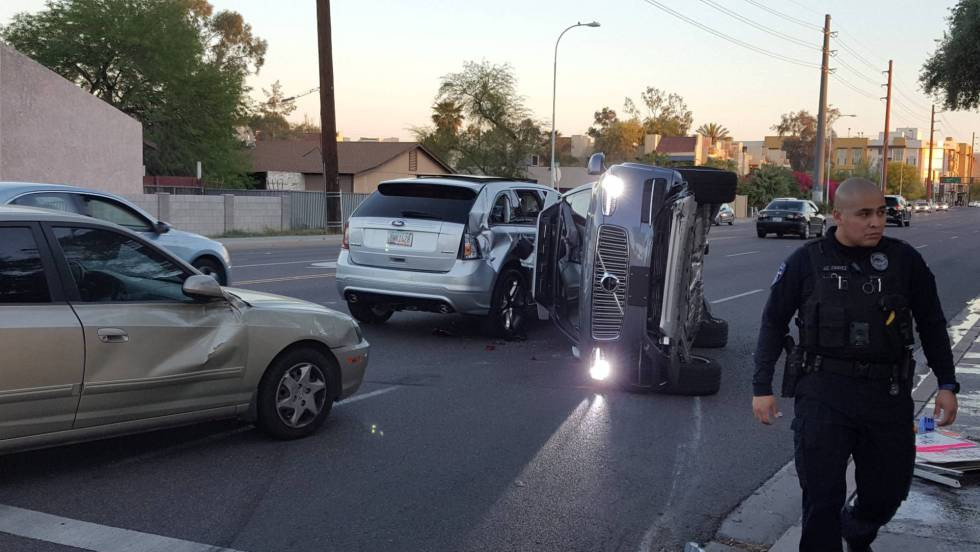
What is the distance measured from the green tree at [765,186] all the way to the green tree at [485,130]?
18.8 m

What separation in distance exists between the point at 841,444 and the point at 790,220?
34270mm

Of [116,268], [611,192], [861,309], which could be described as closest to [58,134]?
[611,192]

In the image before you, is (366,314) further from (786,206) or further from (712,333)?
(786,206)

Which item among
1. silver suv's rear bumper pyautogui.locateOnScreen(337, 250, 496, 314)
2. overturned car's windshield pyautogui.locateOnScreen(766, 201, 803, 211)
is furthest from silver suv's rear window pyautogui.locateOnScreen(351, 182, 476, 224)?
overturned car's windshield pyautogui.locateOnScreen(766, 201, 803, 211)

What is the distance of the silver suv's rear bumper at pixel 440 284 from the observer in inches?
392

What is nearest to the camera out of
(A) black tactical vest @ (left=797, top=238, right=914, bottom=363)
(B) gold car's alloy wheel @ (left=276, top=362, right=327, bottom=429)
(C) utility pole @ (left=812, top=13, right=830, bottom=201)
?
(A) black tactical vest @ (left=797, top=238, right=914, bottom=363)

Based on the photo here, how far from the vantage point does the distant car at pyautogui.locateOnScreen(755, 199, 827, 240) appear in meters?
36.5

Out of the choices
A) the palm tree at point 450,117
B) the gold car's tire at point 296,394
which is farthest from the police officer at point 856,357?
the palm tree at point 450,117

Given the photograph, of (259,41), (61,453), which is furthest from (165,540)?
(259,41)

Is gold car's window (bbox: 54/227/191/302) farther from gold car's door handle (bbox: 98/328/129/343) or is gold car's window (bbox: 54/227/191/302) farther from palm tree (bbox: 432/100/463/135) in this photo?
palm tree (bbox: 432/100/463/135)

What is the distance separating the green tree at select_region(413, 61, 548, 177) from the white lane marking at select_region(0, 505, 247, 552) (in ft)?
208

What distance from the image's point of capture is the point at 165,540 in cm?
452

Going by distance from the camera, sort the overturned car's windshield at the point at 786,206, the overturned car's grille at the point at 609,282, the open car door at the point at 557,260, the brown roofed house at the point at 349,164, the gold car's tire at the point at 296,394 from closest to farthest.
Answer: the gold car's tire at the point at 296,394 < the overturned car's grille at the point at 609,282 < the open car door at the point at 557,260 < the overturned car's windshield at the point at 786,206 < the brown roofed house at the point at 349,164

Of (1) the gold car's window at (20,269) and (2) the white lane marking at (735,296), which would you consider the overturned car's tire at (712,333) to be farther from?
(1) the gold car's window at (20,269)
